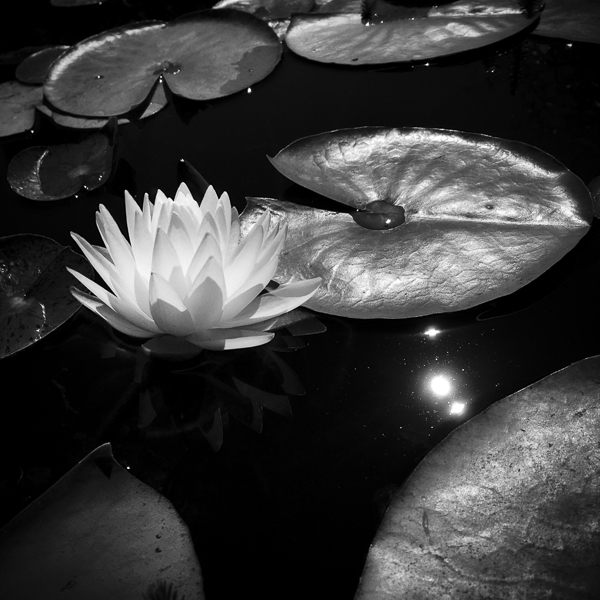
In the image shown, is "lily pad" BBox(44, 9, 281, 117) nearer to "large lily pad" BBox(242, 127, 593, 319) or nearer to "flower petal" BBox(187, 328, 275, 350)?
"large lily pad" BBox(242, 127, 593, 319)

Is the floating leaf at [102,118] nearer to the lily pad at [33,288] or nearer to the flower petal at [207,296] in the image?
the lily pad at [33,288]

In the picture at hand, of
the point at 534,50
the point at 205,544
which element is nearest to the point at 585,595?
the point at 205,544

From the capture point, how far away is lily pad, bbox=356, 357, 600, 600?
3.62 ft

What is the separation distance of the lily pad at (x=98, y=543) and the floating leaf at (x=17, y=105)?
1858 mm

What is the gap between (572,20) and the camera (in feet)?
8.66

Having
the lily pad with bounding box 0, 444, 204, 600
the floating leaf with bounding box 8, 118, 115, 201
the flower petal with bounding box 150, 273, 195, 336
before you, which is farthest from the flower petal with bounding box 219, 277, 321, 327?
the floating leaf with bounding box 8, 118, 115, 201

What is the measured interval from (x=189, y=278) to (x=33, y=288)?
627 mm

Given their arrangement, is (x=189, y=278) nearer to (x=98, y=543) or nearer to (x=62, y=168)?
(x=98, y=543)

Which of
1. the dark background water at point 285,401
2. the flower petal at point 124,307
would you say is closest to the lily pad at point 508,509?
the dark background water at point 285,401

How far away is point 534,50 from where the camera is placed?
8.89ft

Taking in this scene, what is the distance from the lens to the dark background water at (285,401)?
4.30 ft

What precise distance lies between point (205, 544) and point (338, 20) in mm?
2485

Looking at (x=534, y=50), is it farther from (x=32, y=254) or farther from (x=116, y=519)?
(x=116, y=519)

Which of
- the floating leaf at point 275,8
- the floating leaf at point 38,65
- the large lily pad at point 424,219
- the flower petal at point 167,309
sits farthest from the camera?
the floating leaf at point 275,8
